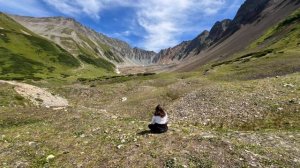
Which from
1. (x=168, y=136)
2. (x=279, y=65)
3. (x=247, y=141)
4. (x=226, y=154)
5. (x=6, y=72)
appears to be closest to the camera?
(x=226, y=154)

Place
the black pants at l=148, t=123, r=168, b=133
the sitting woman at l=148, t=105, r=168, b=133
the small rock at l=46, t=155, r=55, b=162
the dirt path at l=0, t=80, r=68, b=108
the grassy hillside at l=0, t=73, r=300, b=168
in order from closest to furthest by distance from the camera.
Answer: the grassy hillside at l=0, t=73, r=300, b=168 → the small rock at l=46, t=155, r=55, b=162 → the sitting woman at l=148, t=105, r=168, b=133 → the black pants at l=148, t=123, r=168, b=133 → the dirt path at l=0, t=80, r=68, b=108

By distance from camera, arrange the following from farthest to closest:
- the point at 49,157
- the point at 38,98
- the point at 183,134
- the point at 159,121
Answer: the point at 38,98 → the point at 159,121 → the point at 183,134 → the point at 49,157

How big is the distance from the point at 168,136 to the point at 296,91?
19.8 meters

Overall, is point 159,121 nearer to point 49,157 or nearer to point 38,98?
point 49,157

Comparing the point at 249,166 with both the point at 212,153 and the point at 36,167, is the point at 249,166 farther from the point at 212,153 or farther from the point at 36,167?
the point at 36,167

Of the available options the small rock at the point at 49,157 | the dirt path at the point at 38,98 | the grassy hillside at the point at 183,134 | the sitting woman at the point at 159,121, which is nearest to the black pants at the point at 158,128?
the sitting woman at the point at 159,121

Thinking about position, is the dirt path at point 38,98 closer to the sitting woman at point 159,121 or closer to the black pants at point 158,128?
the black pants at point 158,128

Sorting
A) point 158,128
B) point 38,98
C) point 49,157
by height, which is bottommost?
point 49,157

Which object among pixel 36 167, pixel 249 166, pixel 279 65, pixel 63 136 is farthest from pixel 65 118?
pixel 279 65

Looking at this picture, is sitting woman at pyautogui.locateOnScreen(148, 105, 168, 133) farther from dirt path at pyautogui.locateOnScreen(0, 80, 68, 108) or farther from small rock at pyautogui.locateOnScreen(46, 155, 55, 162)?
dirt path at pyautogui.locateOnScreen(0, 80, 68, 108)

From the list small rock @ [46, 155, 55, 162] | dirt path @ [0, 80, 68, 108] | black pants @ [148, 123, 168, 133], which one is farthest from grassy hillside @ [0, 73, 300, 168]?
dirt path @ [0, 80, 68, 108]

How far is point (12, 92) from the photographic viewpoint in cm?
5309

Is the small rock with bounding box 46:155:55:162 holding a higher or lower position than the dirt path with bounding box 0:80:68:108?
lower

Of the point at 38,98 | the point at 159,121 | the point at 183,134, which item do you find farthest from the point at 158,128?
the point at 38,98
